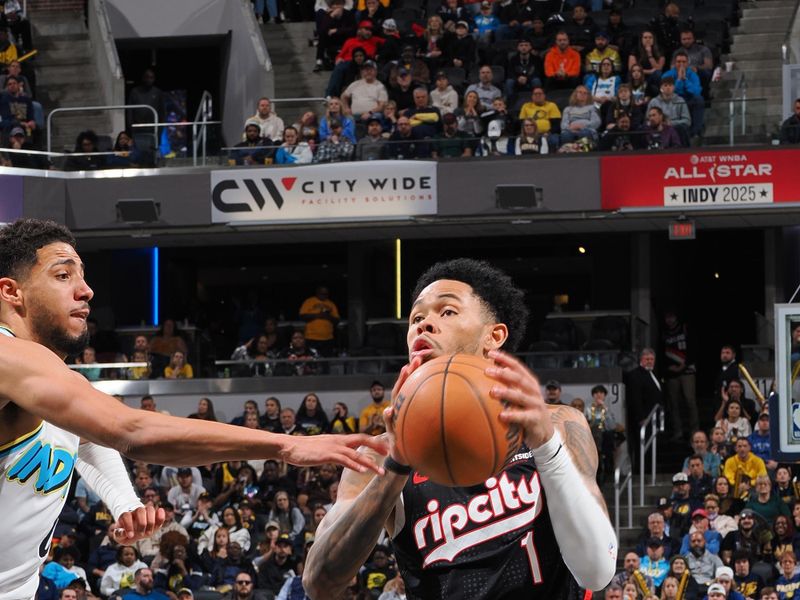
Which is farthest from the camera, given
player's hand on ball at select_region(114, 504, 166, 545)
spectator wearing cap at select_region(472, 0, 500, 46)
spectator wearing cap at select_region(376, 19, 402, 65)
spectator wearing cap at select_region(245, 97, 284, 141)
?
spectator wearing cap at select_region(472, 0, 500, 46)

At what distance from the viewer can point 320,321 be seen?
21.3 m

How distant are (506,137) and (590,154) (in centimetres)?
111

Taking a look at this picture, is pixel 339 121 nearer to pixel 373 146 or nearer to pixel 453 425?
pixel 373 146

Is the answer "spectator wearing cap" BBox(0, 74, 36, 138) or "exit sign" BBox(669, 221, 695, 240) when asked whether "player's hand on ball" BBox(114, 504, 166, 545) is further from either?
"spectator wearing cap" BBox(0, 74, 36, 138)

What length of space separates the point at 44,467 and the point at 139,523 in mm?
363

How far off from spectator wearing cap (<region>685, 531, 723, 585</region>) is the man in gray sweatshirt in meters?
6.20

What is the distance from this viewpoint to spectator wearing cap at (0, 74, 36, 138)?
19750mm

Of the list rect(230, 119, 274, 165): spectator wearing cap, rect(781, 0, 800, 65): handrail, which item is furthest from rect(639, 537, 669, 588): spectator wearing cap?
rect(781, 0, 800, 65): handrail

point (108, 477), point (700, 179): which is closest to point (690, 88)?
point (700, 179)

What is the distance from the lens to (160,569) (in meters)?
14.5

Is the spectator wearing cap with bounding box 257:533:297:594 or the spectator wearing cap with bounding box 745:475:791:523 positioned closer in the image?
the spectator wearing cap with bounding box 257:533:297:594

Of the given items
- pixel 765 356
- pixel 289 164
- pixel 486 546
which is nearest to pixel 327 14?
pixel 289 164

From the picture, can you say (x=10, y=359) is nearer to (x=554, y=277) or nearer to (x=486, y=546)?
(x=486, y=546)

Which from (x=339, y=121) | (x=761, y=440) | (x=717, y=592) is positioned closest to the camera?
(x=717, y=592)
